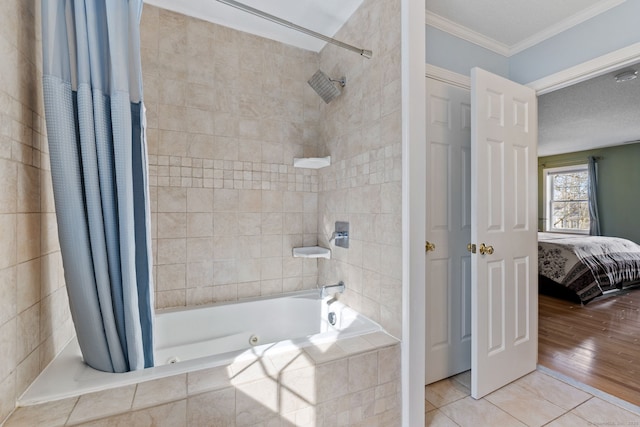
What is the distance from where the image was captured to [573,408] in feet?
5.59

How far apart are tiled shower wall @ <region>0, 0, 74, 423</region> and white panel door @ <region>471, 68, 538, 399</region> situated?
2124 mm

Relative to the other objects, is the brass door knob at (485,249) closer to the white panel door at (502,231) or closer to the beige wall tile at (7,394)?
the white panel door at (502,231)

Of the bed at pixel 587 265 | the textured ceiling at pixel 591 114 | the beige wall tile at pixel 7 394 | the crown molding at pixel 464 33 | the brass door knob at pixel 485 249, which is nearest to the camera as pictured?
the beige wall tile at pixel 7 394

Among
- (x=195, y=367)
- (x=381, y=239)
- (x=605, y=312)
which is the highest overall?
(x=381, y=239)

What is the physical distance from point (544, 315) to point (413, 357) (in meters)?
2.58

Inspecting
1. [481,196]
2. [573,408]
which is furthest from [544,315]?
[481,196]

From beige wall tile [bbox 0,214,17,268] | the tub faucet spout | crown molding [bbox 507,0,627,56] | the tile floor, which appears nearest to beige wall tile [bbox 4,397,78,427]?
beige wall tile [bbox 0,214,17,268]

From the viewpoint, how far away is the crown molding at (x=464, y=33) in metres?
2.03

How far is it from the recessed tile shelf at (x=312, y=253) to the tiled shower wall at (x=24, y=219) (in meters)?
1.36

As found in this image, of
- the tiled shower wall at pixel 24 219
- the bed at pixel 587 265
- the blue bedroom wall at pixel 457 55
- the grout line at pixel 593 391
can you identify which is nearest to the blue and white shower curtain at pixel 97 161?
the tiled shower wall at pixel 24 219

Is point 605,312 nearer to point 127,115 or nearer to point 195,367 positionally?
point 195,367

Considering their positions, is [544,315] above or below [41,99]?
below

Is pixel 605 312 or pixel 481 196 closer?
pixel 481 196

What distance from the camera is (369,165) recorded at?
5.87 feet
